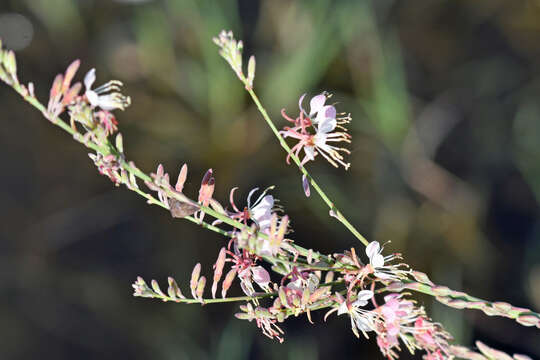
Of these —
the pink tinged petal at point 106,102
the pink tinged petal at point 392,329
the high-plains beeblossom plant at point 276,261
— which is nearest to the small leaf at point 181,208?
the high-plains beeblossom plant at point 276,261

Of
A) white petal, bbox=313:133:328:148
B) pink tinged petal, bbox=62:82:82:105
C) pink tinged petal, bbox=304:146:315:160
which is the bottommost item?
pink tinged petal, bbox=62:82:82:105

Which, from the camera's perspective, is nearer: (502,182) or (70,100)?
Answer: (70,100)

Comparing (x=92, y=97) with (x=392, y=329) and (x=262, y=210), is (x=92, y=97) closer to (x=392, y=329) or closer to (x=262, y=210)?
(x=262, y=210)

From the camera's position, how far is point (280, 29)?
5.18 ft

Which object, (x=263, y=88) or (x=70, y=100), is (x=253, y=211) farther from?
(x=263, y=88)

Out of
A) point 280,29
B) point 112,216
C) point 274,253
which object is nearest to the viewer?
point 274,253

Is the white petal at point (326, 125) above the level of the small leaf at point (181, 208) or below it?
above

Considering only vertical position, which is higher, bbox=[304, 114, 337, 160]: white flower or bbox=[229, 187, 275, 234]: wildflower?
bbox=[304, 114, 337, 160]: white flower

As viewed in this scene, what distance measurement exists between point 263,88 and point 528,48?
0.81 m

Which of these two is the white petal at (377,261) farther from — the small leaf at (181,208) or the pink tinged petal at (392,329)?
the small leaf at (181,208)

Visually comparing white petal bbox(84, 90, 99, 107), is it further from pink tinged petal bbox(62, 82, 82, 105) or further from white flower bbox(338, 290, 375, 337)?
white flower bbox(338, 290, 375, 337)

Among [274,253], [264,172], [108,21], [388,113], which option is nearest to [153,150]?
[264,172]

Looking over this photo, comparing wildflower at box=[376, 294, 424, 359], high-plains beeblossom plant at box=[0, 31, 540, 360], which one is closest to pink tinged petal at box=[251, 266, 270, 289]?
high-plains beeblossom plant at box=[0, 31, 540, 360]

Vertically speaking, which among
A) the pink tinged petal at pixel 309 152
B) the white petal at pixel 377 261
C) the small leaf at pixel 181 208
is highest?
the pink tinged petal at pixel 309 152
